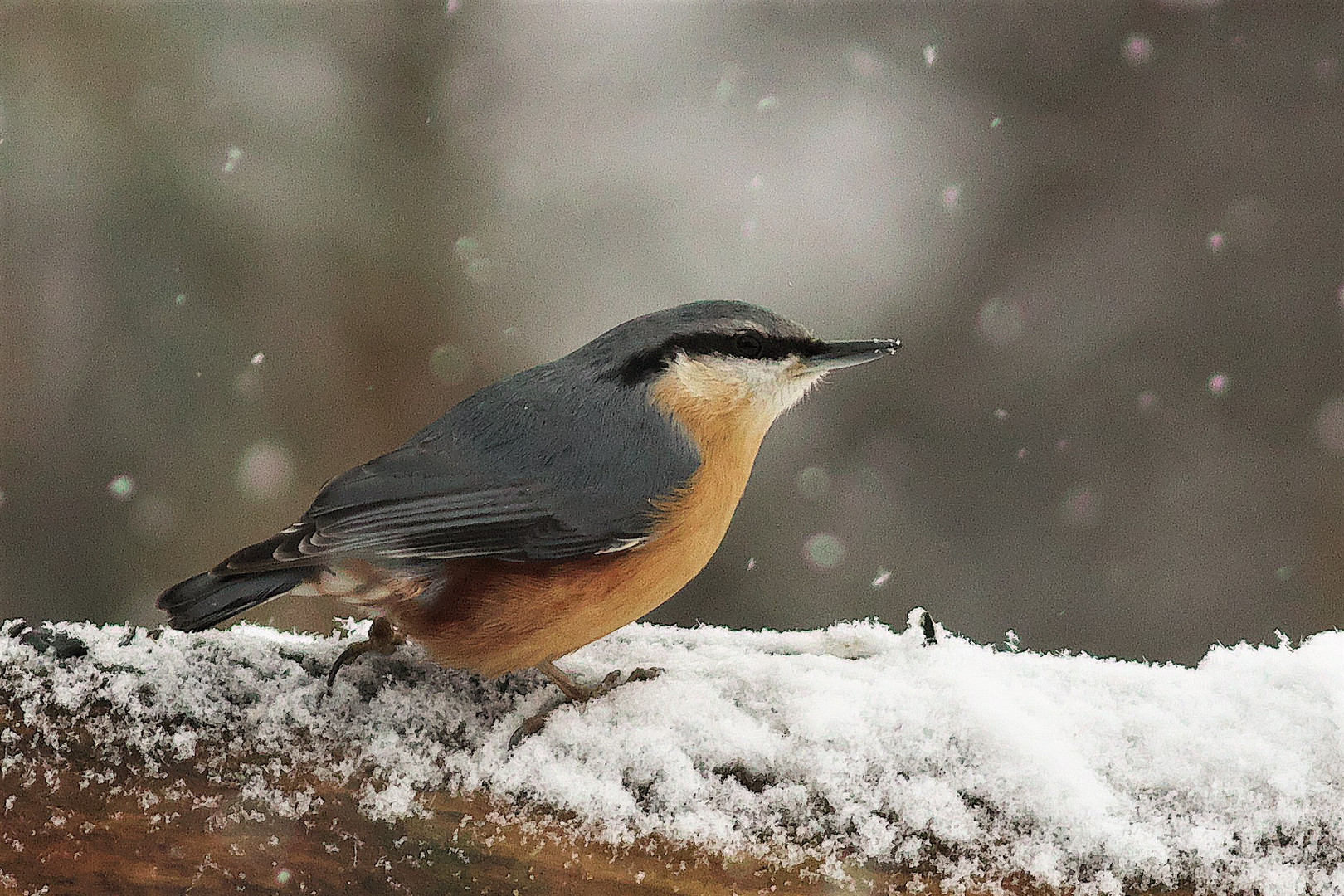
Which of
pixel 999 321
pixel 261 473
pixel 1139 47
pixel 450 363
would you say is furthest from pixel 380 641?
pixel 1139 47

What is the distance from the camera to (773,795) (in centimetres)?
153

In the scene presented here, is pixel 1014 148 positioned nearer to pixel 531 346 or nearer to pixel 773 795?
pixel 531 346

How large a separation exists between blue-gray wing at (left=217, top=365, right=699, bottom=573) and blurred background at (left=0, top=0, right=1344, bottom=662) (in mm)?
2727

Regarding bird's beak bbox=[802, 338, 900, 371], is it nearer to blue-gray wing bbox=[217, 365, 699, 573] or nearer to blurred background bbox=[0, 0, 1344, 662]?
blue-gray wing bbox=[217, 365, 699, 573]

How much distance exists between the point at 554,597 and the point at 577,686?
0.17 m

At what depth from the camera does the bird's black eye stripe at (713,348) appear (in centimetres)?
216

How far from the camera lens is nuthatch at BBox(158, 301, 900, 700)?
1896 millimetres

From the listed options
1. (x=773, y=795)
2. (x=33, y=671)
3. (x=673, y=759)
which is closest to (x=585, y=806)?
(x=673, y=759)

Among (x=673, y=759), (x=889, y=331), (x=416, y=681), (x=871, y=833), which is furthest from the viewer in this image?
(x=889, y=331)

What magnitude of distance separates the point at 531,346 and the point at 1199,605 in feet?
10.2

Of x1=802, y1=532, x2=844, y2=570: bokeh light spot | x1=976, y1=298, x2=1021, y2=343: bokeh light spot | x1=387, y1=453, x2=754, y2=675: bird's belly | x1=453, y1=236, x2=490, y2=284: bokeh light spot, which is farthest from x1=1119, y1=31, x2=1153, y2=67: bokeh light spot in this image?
x1=387, y1=453, x2=754, y2=675: bird's belly

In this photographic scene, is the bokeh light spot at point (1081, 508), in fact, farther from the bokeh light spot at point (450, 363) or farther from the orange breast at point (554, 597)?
the orange breast at point (554, 597)

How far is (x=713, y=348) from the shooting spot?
7.15ft

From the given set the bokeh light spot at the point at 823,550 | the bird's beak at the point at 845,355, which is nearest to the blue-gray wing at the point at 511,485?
the bird's beak at the point at 845,355
